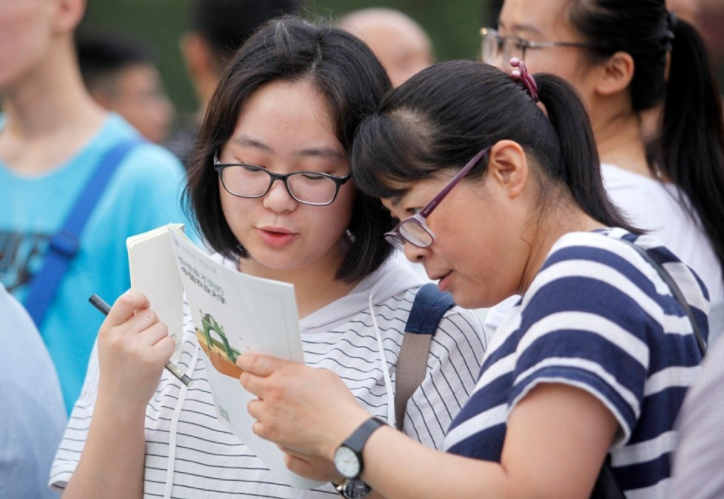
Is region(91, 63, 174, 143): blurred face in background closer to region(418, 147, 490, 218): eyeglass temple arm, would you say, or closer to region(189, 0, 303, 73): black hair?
region(189, 0, 303, 73): black hair

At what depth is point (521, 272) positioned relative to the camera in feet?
5.98

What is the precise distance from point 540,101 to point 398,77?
3085 mm

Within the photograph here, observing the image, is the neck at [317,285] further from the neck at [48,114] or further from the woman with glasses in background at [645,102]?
the neck at [48,114]

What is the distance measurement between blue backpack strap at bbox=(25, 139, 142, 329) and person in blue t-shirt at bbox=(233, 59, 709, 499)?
1.45 metres

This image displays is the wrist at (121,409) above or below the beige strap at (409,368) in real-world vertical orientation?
below

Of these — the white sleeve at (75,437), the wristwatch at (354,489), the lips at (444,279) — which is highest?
the lips at (444,279)

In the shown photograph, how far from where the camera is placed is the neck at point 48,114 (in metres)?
3.44

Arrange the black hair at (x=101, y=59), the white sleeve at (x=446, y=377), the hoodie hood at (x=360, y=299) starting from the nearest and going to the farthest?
the white sleeve at (x=446, y=377) → the hoodie hood at (x=360, y=299) → the black hair at (x=101, y=59)

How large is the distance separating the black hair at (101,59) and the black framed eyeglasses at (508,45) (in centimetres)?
377

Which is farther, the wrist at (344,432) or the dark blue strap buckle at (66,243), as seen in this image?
the dark blue strap buckle at (66,243)

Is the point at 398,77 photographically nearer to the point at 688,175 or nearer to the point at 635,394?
the point at 688,175

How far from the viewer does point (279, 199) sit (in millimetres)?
2031

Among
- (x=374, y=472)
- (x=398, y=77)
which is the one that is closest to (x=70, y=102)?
(x=398, y=77)

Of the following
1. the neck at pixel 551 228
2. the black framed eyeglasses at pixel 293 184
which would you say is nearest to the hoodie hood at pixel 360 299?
the black framed eyeglasses at pixel 293 184
